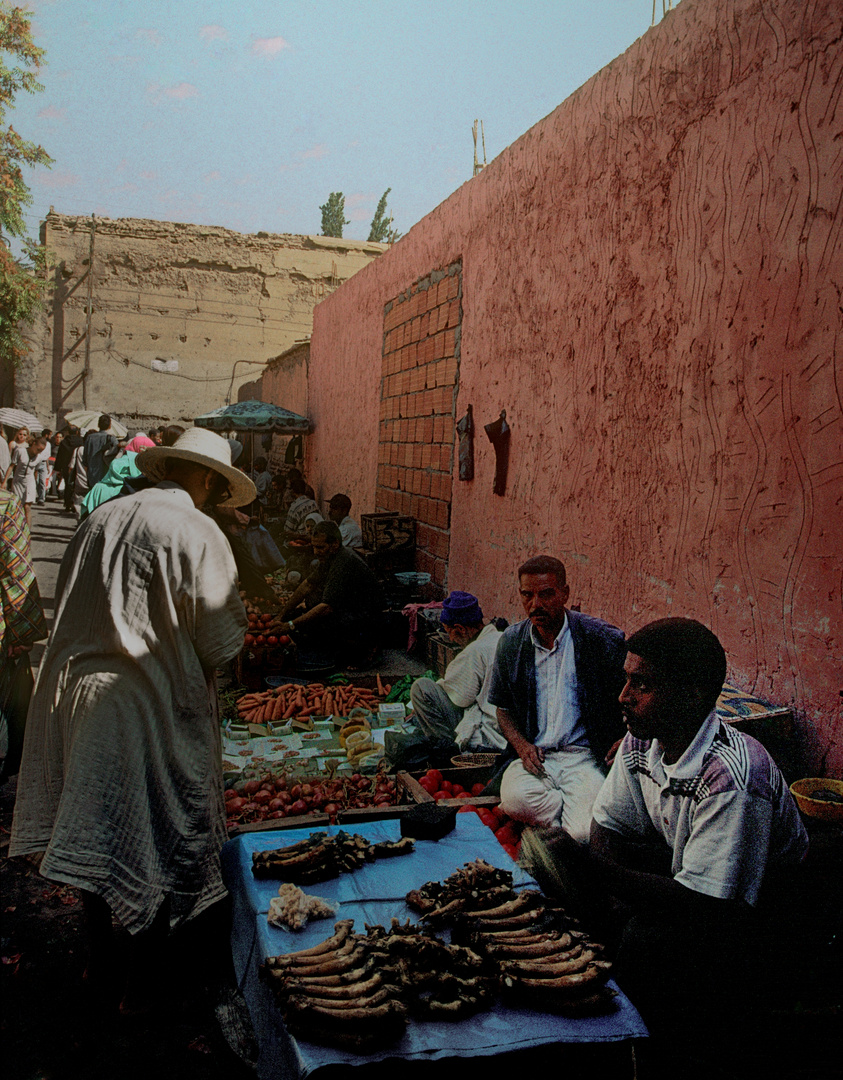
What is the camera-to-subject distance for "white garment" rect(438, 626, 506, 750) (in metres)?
5.02

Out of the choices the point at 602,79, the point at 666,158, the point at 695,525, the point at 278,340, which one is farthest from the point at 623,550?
the point at 278,340

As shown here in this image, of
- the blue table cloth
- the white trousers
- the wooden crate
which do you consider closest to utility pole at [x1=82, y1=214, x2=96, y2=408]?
the wooden crate

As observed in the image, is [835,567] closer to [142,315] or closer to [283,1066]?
[283,1066]

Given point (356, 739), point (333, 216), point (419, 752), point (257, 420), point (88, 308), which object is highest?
point (333, 216)

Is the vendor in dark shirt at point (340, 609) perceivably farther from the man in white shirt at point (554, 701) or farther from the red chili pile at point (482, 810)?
the man in white shirt at point (554, 701)

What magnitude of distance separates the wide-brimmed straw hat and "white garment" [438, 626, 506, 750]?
2210 millimetres

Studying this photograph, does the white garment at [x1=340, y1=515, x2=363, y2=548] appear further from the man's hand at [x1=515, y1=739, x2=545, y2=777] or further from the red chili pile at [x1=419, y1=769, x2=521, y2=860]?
the man's hand at [x1=515, y1=739, x2=545, y2=777]

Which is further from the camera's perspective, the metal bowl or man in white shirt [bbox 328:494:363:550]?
man in white shirt [bbox 328:494:363:550]

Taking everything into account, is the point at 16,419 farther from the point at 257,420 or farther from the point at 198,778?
the point at 198,778

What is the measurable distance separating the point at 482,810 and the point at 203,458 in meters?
2.25

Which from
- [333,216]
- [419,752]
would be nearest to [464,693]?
[419,752]

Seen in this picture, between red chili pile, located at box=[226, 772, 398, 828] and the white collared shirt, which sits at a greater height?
the white collared shirt

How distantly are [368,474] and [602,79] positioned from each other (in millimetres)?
6960

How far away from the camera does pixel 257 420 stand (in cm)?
1469
